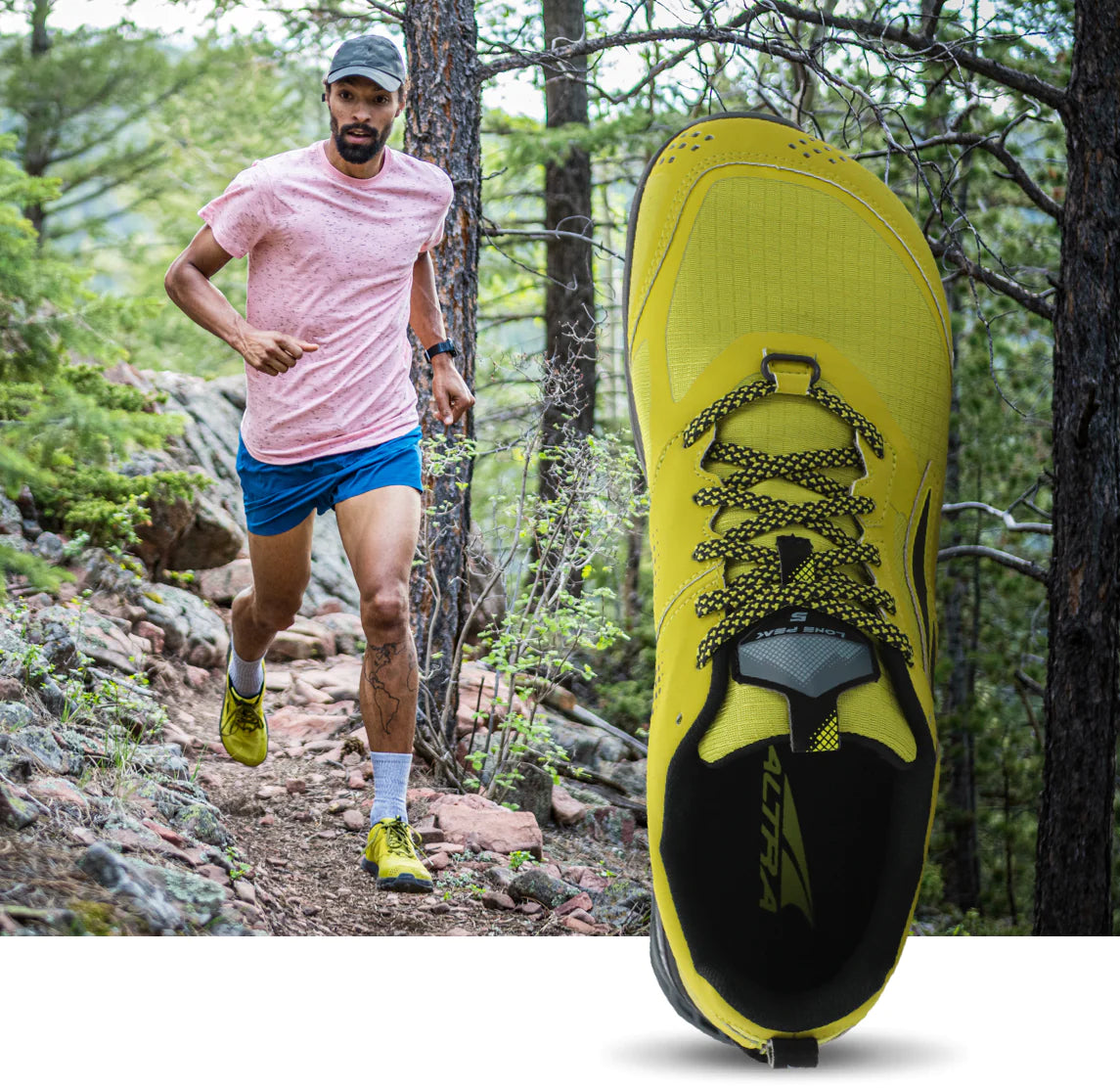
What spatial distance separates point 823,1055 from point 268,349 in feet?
3.42

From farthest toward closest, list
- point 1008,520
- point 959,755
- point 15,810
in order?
point 959,755
point 1008,520
point 15,810

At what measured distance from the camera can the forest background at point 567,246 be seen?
1.89m

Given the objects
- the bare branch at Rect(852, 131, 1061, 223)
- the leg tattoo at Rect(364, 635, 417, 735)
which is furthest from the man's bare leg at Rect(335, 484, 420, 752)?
the bare branch at Rect(852, 131, 1061, 223)

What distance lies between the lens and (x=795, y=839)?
3.07ft

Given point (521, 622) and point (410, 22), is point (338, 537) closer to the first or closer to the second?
point (521, 622)

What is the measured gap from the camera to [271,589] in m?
1.73

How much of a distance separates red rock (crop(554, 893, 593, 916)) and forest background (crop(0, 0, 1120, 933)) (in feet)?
1.09

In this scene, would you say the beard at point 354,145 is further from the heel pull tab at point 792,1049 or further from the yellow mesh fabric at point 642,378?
the heel pull tab at point 792,1049

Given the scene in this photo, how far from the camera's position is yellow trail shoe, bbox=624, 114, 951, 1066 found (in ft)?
3.09

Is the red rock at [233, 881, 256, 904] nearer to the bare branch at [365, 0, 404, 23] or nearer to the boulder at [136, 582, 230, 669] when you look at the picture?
the boulder at [136, 582, 230, 669]

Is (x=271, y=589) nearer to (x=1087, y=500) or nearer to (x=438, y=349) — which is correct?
(x=438, y=349)

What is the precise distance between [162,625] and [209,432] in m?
0.40

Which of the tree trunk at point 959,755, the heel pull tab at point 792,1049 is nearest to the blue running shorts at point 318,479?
the heel pull tab at point 792,1049

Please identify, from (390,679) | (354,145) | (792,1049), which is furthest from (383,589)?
(792,1049)
